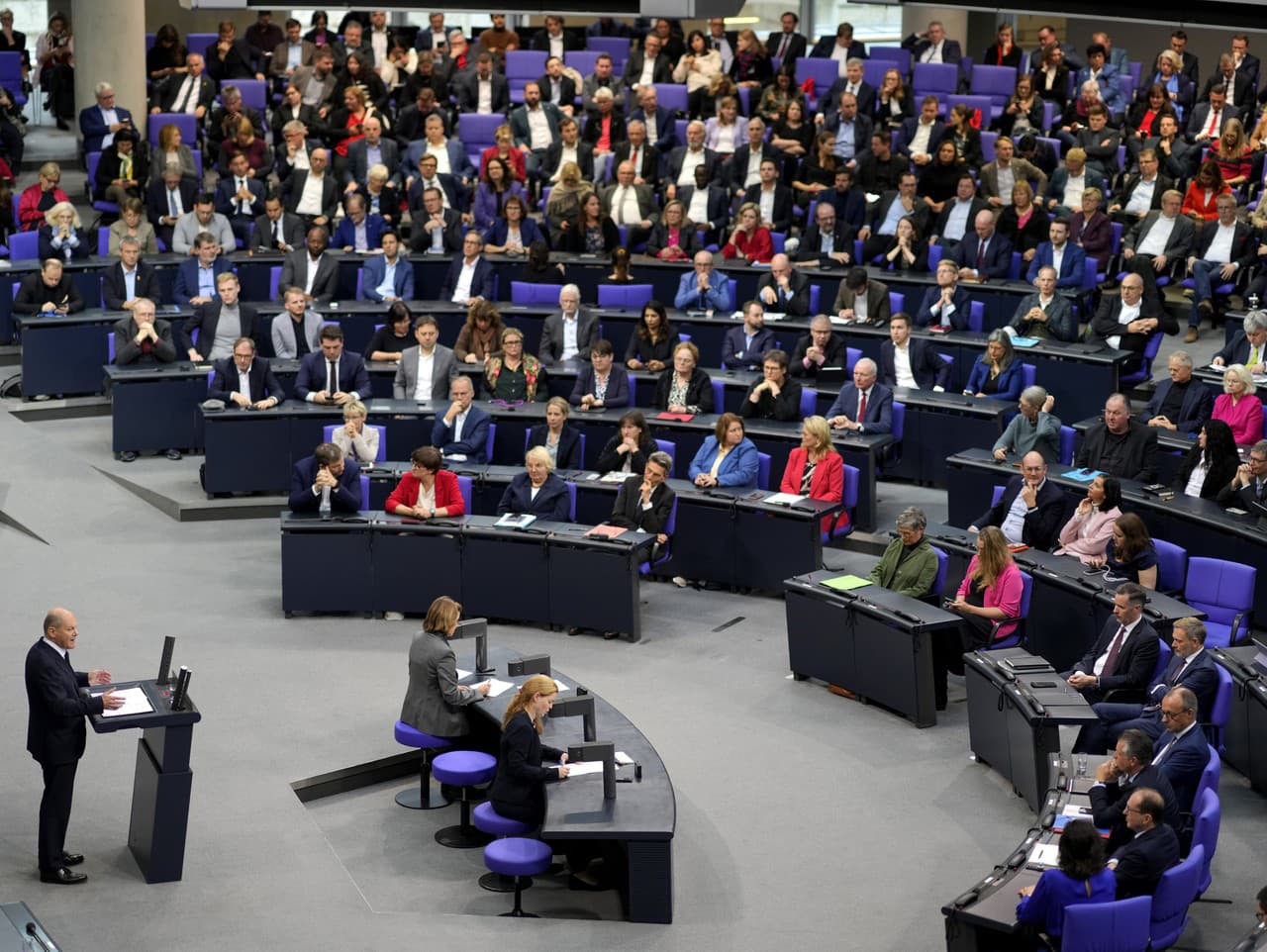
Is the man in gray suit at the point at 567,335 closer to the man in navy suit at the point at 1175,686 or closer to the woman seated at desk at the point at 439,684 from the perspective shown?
the woman seated at desk at the point at 439,684

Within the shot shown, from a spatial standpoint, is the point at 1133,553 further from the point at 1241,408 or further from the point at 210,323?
the point at 210,323

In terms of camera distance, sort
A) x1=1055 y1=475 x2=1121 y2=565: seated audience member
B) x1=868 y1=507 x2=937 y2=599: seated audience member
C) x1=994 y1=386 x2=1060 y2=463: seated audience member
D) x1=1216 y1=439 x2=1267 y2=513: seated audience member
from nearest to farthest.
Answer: x1=868 y1=507 x2=937 y2=599: seated audience member < x1=1055 y1=475 x2=1121 y2=565: seated audience member < x1=1216 y1=439 x2=1267 y2=513: seated audience member < x1=994 y1=386 x2=1060 y2=463: seated audience member

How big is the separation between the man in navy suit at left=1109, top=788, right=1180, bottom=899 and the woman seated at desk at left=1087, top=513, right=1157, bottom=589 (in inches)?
133

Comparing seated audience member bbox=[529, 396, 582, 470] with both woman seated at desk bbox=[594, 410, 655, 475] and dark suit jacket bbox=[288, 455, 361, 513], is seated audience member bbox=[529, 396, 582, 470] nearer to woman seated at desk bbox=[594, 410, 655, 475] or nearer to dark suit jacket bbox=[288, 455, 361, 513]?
woman seated at desk bbox=[594, 410, 655, 475]

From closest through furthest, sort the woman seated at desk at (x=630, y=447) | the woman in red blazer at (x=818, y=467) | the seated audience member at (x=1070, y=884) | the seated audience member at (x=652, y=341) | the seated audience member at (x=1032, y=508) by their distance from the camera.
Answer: the seated audience member at (x=1070, y=884) < the seated audience member at (x=1032, y=508) < the woman in red blazer at (x=818, y=467) < the woman seated at desk at (x=630, y=447) < the seated audience member at (x=652, y=341)

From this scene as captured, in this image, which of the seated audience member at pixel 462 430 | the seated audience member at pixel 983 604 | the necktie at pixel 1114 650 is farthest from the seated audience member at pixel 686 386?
the necktie at pixel 1114 650

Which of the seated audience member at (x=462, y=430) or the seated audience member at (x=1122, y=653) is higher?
the seated audience member at (x=462, y=430)

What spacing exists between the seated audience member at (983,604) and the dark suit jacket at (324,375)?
5.64 m

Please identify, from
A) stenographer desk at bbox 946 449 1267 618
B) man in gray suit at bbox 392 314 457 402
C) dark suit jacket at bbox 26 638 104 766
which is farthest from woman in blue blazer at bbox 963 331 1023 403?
dark suit jacket at bbox 26 638 104 766

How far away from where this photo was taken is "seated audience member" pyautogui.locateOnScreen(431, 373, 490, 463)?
43.2ft

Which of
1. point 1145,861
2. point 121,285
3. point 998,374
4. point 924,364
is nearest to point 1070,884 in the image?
point 1145,861

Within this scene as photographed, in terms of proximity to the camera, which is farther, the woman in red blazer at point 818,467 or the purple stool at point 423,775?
the woman in red blazer at point 818,467

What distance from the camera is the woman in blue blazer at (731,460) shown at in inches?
491

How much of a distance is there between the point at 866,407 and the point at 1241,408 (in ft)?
8.94
